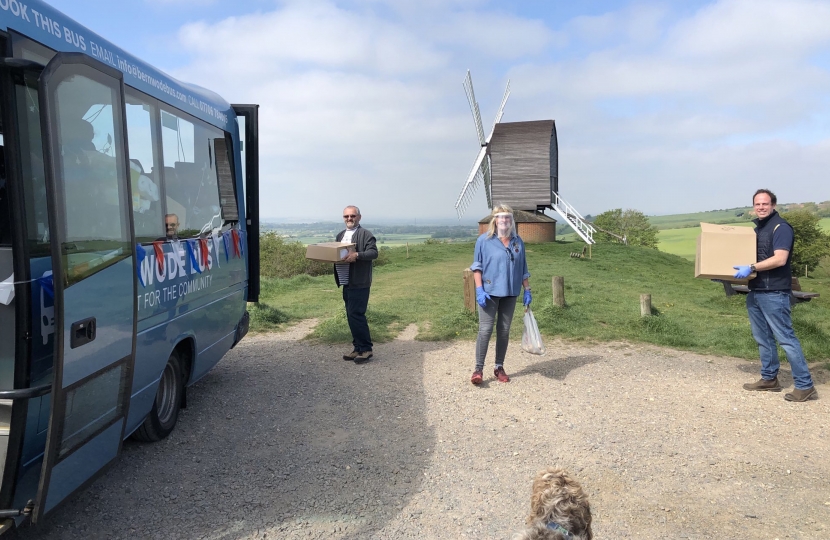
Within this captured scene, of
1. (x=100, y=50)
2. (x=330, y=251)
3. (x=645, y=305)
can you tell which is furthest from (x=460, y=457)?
(x=645, y=305)

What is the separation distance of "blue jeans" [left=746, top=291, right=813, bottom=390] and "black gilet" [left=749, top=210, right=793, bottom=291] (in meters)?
0.08

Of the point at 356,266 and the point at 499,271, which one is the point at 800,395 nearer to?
the point at 499,271

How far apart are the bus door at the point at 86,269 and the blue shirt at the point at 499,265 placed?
12.3 ft

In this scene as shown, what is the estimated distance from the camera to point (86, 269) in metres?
3.28

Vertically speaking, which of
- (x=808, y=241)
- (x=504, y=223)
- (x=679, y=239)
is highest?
(x=504, y=223)

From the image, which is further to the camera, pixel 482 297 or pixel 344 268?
pixel 344 268

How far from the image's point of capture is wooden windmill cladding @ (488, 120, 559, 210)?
38562mm

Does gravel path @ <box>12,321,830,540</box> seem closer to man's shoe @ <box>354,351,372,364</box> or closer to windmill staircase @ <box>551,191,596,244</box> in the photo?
man's shoe @ <box>354,351,372,364</box>

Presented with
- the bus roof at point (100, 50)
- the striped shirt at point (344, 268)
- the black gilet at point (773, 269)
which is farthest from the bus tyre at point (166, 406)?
the black gilet at point (773, 269)

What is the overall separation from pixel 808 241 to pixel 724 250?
54224 mm

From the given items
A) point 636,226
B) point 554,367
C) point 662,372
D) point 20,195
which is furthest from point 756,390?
point 636,226

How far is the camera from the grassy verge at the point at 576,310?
372 inches

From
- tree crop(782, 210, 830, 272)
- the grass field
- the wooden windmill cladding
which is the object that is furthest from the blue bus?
the grass field

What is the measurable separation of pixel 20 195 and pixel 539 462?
12.9 feet
